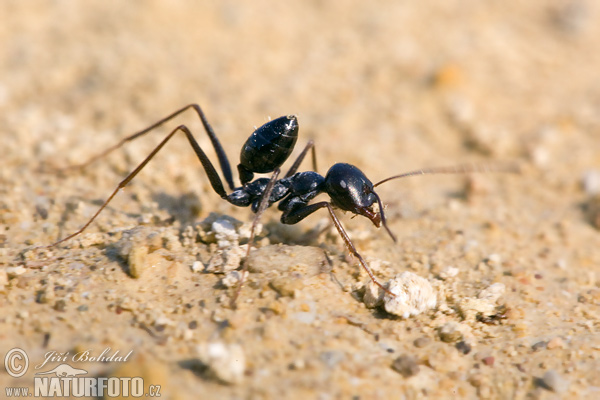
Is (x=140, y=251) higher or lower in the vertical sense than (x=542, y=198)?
lower

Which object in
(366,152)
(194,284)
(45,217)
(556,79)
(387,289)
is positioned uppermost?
(556,79)

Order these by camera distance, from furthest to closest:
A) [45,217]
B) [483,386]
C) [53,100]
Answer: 1. [53,100]
2. [45,217]
3. [483,386]

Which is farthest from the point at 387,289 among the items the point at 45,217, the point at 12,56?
the point at 12,56

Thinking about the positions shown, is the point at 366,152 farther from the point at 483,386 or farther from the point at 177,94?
the point at 483,386

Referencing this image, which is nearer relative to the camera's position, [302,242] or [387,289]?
[387,289]

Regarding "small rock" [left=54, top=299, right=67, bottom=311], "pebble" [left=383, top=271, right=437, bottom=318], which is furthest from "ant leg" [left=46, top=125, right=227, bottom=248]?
"pebble" [left=383, top=271, right=437, bottom=318]

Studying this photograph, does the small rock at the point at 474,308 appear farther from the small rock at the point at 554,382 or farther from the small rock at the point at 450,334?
the small rock at the point at 554,382

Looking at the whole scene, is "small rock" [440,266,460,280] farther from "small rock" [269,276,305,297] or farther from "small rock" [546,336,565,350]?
"small rock" [269,276,305,297]
